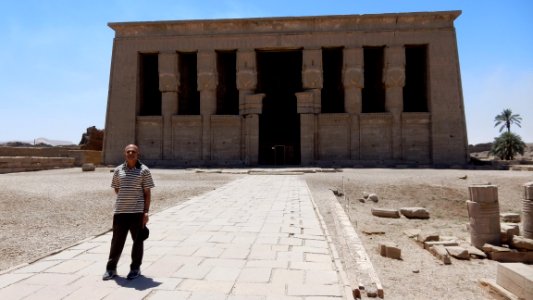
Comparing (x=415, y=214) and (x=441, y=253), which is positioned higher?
(x=415, y=214)

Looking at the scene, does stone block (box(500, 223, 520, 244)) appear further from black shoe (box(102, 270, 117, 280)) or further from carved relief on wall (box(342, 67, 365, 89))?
carved relief on wall (box(342, 67, 365, 89))

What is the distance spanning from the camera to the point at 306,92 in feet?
86.4

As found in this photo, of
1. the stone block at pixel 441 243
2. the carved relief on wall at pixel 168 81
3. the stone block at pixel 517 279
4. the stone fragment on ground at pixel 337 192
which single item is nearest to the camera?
the stone block at pixel 517 279

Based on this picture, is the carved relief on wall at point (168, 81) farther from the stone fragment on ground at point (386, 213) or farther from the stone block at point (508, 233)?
the stone block at point (508, 233)

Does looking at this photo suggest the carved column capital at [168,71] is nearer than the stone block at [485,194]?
No

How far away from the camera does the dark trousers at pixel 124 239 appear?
3.73 m

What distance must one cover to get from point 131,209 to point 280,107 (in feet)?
97.6

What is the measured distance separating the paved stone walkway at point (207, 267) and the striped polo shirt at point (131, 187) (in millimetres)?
752

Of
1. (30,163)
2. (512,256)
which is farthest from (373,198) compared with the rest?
(30,163)

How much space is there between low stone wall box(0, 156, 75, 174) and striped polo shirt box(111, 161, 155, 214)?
65.3 ft

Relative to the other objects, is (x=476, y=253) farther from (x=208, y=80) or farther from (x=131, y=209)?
(x=208, y=80)

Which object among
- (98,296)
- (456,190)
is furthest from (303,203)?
(456,190)

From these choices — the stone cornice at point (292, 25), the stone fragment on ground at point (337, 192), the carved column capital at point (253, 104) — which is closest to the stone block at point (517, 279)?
the stone fragment on ground at point (337, 192)

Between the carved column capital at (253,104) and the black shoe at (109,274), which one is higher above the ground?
the carved column capital at (253,104)
